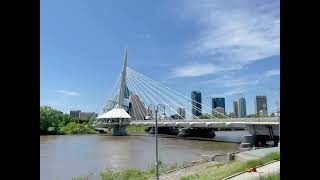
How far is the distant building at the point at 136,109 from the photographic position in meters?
71.8

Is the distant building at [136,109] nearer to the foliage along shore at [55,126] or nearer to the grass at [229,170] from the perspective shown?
the foliage along shore at [55,126]

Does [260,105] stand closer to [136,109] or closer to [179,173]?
[136,109]

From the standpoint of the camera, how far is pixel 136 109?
7356cm

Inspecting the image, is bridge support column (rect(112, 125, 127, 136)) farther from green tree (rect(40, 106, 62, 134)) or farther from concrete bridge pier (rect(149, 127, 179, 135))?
green tree (rect(40, 106, 62, 134))

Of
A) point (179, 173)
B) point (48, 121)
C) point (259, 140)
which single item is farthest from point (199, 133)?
point (179, 173)

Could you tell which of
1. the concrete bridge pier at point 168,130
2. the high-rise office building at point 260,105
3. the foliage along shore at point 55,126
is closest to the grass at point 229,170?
the high-rise office building at point 260,105

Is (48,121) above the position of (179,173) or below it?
above

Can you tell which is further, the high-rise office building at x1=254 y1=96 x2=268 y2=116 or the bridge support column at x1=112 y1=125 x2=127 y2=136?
the bridge support column at x1=112 y1=125 x2=127 y2=136

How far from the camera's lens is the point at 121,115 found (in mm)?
62781

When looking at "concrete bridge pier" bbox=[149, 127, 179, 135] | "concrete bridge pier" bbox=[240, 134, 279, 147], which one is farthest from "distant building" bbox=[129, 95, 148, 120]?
"concrete bridge pier" bbox=[240, 134, 279, 147]

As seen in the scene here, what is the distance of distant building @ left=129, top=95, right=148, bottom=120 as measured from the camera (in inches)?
2825

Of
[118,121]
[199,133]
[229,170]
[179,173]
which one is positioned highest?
[118,121]
